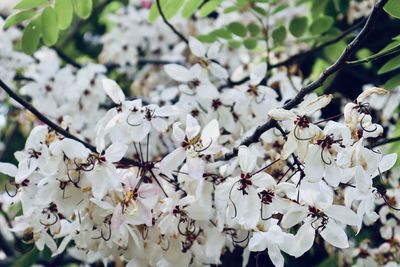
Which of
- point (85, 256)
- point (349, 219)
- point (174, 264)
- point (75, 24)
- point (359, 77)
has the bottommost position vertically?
point (359, 77)

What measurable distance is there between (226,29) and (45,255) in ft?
2.75

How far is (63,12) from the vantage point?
160 cm

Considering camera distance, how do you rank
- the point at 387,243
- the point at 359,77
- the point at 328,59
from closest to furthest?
the point at 387,243 < the point at 328,59 < the point at 359,77

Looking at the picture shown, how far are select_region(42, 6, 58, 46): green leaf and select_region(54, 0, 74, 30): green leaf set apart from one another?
0.01 meters

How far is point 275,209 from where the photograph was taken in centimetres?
104

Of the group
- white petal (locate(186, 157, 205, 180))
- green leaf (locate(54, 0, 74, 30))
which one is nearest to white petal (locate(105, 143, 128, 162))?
white petal (locate(186, 157, 205, 180))

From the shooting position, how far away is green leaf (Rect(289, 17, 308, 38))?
183 cm

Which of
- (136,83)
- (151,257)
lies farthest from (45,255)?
(136,83)

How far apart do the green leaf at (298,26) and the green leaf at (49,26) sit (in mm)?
707

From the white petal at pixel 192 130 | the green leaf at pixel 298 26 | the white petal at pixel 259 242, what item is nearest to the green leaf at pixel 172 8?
the green leaf at pixel 298 26

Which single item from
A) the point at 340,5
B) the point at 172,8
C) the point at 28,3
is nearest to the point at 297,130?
the point at 172,8

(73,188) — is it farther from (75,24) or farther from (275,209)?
(75,24)

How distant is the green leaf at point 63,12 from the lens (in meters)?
1.57

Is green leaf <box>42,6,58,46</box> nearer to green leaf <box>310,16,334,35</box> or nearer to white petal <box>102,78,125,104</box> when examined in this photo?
white petal <box>102,78,125,104</box>
